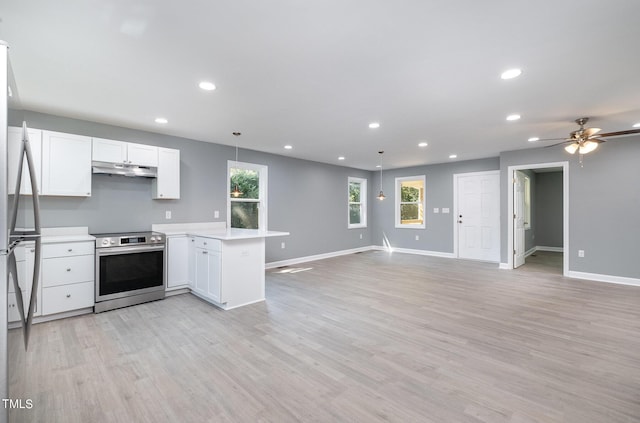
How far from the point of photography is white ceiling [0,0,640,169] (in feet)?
5.90

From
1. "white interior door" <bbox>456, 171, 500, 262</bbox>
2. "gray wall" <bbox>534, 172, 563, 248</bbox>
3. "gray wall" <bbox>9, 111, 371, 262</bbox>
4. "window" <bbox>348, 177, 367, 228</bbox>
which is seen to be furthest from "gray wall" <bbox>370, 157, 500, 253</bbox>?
"gray wall" <bbox>534, 172, 563, 248</bbox>

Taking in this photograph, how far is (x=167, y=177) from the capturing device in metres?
4.46

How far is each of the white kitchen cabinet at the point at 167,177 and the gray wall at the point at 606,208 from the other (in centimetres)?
681

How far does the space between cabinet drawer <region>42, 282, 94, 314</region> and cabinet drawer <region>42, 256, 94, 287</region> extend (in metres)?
0.07

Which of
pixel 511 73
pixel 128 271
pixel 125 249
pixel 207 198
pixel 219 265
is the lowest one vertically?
pixel 128 271

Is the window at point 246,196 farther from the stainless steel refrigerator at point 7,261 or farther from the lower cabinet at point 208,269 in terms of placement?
the stainless steel refrigerator at point 7,261

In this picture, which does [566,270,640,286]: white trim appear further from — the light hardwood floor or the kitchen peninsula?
the kitchen peninsula

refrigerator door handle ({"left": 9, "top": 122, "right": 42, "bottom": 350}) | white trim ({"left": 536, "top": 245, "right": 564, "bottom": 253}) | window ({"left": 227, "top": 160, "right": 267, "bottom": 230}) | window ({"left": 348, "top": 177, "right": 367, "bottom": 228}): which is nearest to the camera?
refrigerator door handle ({"left": 9, "top": 122, "right": 42, "bottom": 350})

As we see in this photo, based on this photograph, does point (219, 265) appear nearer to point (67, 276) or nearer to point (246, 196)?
point (67, 276)

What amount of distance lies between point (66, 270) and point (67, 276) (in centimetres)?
7

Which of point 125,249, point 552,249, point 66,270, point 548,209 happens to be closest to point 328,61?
point 125,249

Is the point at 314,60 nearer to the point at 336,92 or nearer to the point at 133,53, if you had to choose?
the point at 336,92

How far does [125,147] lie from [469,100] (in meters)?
4.53

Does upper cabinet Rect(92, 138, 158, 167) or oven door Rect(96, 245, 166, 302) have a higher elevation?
upper cabinet Rect(92, 138, 158, 167)
